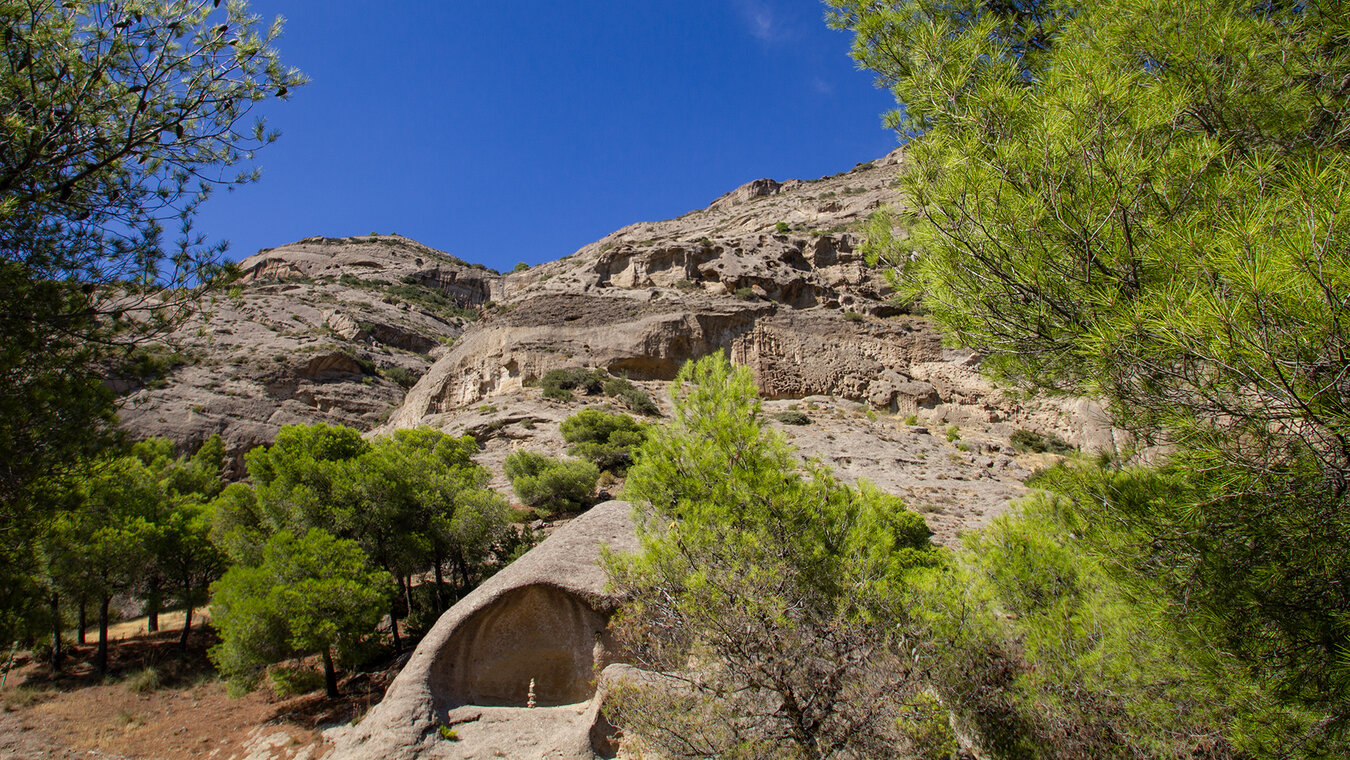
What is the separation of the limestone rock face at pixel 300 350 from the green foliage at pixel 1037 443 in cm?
2126

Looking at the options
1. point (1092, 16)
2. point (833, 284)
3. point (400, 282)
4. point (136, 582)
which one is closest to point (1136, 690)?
point (1092, 16)

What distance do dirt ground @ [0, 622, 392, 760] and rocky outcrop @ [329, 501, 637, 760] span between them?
105 centimetres

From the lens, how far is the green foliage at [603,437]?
17.4m

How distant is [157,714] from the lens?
9734mm

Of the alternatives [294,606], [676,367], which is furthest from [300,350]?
[294,606]

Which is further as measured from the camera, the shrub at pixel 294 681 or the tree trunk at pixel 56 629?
the tree trunk at pixel 56 629

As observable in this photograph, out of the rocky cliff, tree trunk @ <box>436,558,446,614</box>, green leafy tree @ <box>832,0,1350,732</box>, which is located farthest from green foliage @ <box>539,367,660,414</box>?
green leafy tree @ <box>832,0,1350,732</box>

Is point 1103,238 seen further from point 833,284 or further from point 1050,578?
point 833,284

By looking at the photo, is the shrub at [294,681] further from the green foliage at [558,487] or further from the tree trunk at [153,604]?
the tree trunk at [153,604]

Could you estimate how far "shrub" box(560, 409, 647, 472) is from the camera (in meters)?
17.4

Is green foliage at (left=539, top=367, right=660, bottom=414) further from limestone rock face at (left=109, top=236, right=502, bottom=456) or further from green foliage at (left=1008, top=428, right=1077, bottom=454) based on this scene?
green foliage at (left=1008, top=428, right=1077, bottom=454)

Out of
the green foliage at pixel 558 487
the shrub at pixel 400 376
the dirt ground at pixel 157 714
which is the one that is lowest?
the dirt ground at pixel 157 714

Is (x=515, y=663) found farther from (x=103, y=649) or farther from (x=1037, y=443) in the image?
(x=1037, y=443)

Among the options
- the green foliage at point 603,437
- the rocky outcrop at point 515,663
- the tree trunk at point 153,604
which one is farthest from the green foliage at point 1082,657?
the tree trunk at point 153,604
